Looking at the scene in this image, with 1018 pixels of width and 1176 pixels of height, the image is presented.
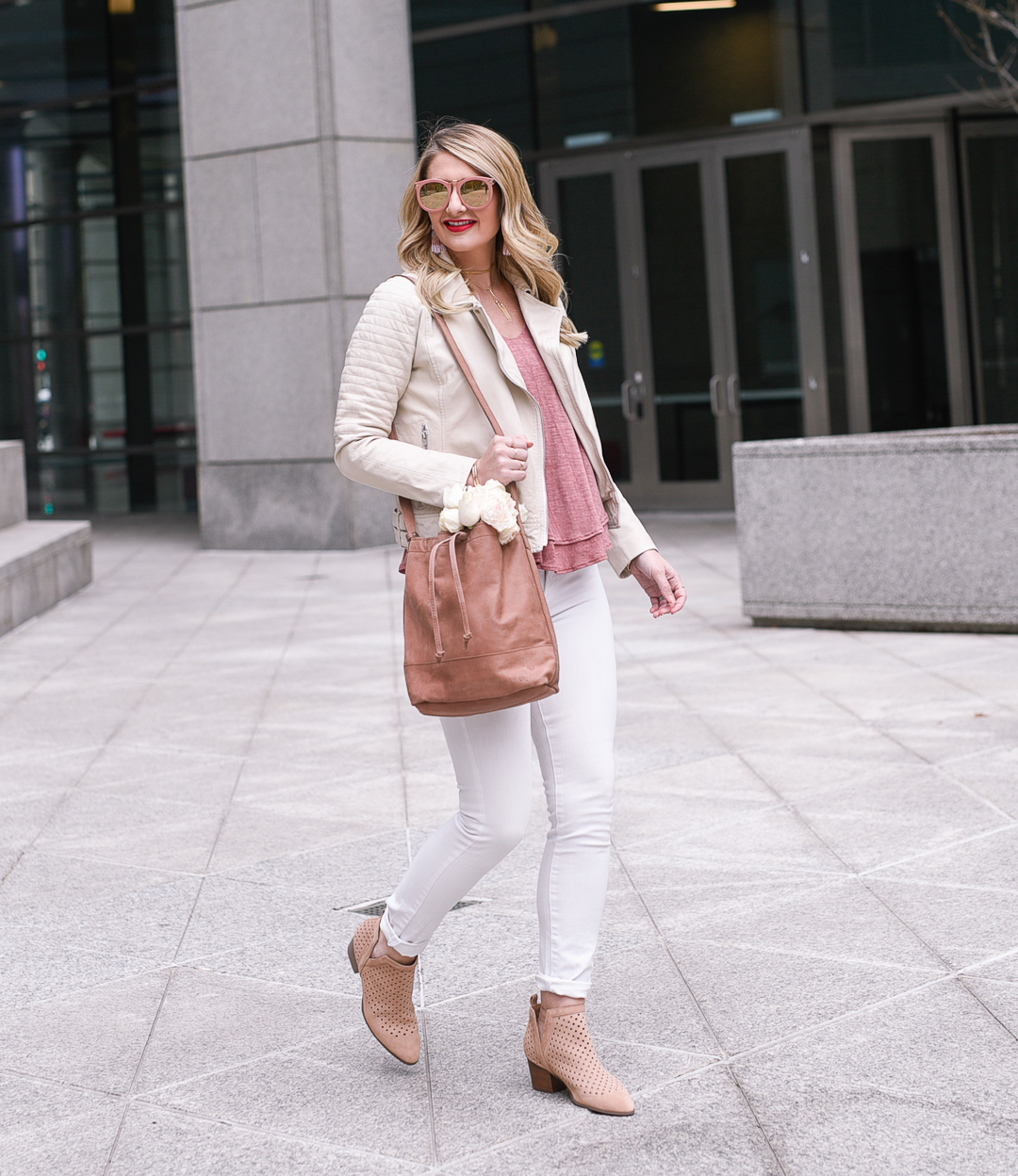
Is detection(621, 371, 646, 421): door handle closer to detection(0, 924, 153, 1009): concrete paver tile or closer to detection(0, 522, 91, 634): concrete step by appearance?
detection(0, 522, 91, 634): concrete step

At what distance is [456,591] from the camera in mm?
2871

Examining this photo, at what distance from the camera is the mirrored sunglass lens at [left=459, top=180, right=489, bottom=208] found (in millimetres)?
3080

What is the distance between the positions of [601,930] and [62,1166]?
157 centimetres

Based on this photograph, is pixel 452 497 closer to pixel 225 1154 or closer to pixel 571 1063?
pixel 571 1063

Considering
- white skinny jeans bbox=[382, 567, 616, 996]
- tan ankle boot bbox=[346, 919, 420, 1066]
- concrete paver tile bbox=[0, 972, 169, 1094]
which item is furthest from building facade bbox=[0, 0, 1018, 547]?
white skinny jeans bbox=[382, 567, 616, 996]

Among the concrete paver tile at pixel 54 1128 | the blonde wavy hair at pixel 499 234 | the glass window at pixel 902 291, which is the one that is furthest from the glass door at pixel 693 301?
the concrete paver tile at pixel 54 1128

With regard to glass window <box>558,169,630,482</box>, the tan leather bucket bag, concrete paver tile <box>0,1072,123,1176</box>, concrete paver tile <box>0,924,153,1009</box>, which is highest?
glass window <box>558,169,630,482</box>

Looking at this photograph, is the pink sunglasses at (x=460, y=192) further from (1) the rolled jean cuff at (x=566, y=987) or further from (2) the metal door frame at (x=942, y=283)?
(2) the metal door frame at (x=942, y=283)

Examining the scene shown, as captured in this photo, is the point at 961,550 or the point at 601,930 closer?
the point at 601,930

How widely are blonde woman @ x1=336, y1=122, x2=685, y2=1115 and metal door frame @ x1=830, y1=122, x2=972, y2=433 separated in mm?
13235

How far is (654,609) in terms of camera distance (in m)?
3.34

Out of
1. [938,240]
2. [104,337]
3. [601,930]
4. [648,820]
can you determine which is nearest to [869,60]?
[938,240]

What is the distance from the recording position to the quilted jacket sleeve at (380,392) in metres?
2.97

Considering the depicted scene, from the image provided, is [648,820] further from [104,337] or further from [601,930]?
[104,337]
